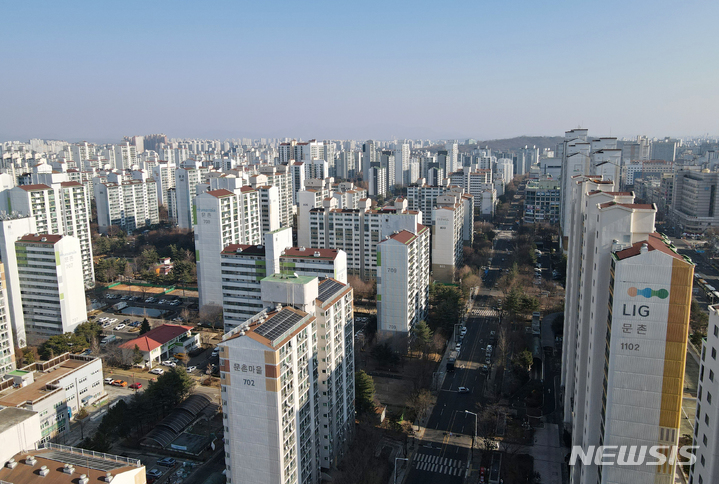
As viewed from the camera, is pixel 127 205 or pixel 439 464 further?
pixel 127 205

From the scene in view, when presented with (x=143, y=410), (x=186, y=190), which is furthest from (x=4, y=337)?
(x=186, y=190)

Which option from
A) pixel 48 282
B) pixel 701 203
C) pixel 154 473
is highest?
pixel 701 203

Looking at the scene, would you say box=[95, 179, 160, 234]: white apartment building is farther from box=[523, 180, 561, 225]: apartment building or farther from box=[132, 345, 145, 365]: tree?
box=[523, 180, 561, 225]: apartment building

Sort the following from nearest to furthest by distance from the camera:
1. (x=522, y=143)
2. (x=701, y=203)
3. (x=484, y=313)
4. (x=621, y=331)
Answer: (x=621, y=331) → (x=484, y=313) → (x=701, y=203) → (x=522, y=143)

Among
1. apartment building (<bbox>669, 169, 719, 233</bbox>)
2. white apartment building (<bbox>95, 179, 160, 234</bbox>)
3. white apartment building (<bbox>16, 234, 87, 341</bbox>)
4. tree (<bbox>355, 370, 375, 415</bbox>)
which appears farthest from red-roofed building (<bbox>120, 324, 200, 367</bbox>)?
apartment building (<bbox>669, 169, 719, 233</bbox>)

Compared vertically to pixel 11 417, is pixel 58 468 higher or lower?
lower

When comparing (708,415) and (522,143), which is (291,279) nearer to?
(708,415)
